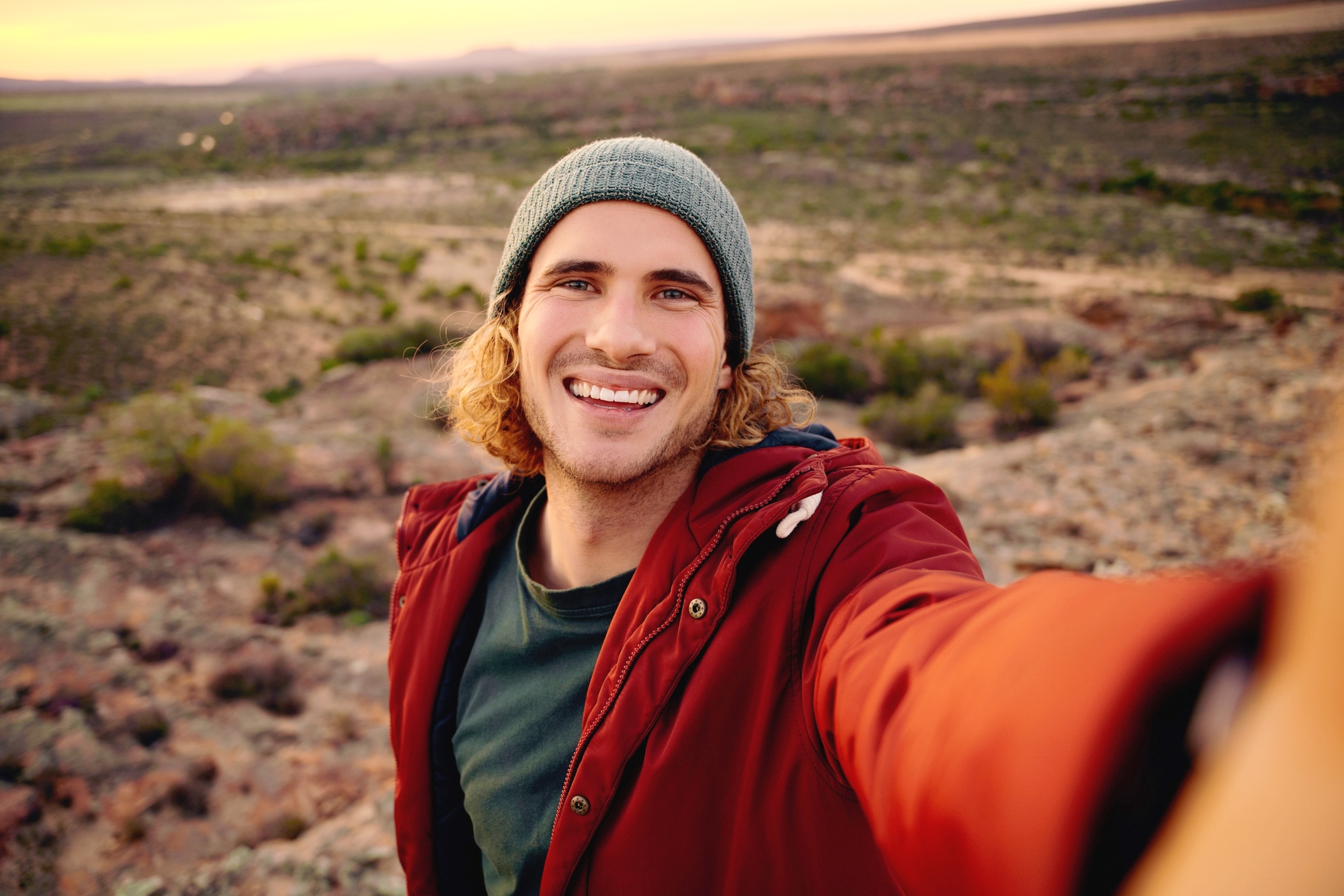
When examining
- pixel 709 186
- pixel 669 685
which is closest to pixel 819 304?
pixel 709 186

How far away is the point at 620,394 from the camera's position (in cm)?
181

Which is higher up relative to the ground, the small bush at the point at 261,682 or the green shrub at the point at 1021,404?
the green shrub at the point at 1021,404

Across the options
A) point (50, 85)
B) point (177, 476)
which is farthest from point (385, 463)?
point (50, 85)

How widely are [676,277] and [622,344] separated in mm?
260

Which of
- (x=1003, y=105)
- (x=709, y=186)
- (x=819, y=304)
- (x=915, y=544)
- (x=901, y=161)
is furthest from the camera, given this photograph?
(x=1003, y=105)

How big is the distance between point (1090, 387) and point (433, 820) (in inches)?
421

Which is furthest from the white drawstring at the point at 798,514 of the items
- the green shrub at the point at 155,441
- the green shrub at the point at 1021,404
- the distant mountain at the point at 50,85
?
the distant mountain at the point at 50,85

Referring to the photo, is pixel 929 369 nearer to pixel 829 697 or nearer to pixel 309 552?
pixel 309 552

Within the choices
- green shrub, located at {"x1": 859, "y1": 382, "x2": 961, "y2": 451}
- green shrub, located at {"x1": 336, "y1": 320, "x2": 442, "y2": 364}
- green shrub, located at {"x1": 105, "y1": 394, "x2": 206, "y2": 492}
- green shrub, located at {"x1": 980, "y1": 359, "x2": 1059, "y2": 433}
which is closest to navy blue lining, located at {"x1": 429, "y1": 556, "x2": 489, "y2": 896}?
green shrub, located at {"x1": 105, "y1": 394, "x2": 206, "y2": 492}

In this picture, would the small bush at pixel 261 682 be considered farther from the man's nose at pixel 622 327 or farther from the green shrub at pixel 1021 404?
the green shrub at pixel 1021 404

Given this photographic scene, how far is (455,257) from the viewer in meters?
19.9

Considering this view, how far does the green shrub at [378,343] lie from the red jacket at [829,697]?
11.0 m

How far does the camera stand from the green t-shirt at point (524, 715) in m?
1.58

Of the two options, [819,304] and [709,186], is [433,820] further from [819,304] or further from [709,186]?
[819,304]
